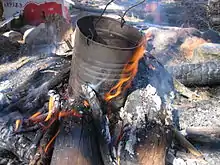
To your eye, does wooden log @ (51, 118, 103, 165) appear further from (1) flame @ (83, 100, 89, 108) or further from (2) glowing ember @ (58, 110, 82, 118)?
(1) flame @ (83, 100, 89, 108)

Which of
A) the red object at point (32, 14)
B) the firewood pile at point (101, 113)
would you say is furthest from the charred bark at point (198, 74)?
the red object at point (32, 14)

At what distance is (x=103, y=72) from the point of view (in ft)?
Answer: 8.40

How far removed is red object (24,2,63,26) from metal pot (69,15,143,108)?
2.84 meters

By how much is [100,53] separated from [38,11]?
11.5 feet

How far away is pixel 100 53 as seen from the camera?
8.08 feet

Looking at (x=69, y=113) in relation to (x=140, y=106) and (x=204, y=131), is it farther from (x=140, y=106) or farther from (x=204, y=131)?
(x=204, y=131)

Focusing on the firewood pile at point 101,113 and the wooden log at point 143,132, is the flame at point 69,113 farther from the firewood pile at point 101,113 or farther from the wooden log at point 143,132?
the wooden log at point 143,132

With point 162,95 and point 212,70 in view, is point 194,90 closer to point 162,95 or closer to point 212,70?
point 212,70

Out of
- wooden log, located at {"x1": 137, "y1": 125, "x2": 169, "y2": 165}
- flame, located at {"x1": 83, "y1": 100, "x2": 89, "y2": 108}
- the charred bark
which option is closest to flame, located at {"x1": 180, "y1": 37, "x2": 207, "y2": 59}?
the charred bark

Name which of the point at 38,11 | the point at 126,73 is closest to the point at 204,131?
the point at 126,73

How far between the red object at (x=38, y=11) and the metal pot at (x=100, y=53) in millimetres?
2840

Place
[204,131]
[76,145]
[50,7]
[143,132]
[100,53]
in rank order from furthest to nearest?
1. [50,7]
2. [204,131]
3. [143,132]
4. [100,53]
5. [76,145]

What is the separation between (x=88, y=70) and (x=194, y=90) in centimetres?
209

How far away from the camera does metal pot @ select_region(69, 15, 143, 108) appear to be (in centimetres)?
246
